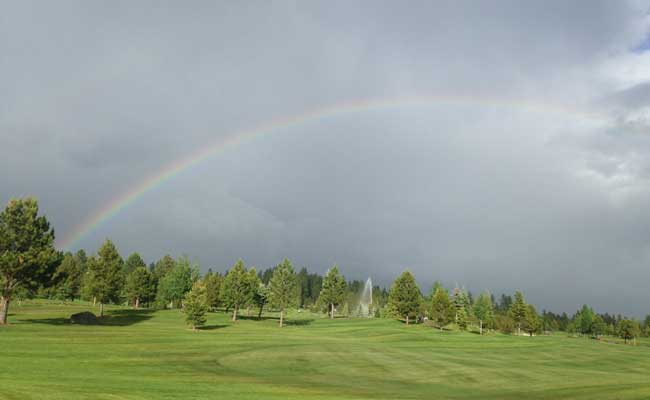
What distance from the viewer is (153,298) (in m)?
136

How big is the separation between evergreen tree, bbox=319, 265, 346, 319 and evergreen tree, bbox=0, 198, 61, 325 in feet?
228

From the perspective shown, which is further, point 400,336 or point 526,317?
point 526,317

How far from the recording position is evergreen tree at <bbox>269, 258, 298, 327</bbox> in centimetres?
10269

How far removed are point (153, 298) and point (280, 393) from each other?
119 meters

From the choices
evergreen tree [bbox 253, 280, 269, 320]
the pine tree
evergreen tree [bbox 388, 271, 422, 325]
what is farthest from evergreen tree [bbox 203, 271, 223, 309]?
the pine tree

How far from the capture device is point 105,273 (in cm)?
9362

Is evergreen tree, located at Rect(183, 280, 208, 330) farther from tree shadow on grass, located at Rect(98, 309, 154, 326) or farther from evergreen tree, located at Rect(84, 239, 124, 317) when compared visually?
evergreen tree, located at Rect(84, 239, 124, 317)

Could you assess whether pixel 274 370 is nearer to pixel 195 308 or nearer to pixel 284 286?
pixel 195 308

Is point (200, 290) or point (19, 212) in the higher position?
point (19, 212)

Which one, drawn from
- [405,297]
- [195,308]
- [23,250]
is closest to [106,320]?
[195,308]

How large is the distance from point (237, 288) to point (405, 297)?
133 feet

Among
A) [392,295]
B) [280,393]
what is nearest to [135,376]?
[280,393]

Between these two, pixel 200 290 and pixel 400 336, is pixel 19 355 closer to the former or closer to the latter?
pixel 200 290

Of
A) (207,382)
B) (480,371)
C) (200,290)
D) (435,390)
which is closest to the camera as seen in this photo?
(207,382)
